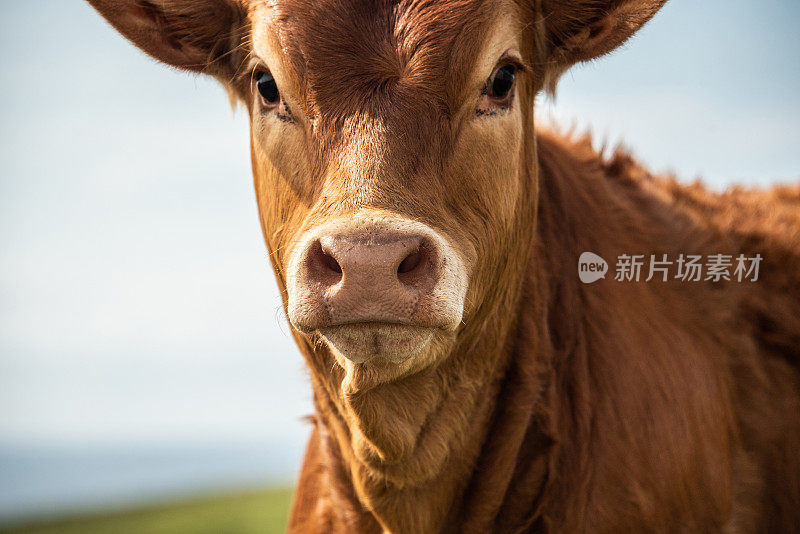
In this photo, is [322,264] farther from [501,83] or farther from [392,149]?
[501,83]

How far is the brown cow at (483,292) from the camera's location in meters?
2.41

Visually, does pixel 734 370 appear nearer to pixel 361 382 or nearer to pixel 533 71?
pixel 533 71

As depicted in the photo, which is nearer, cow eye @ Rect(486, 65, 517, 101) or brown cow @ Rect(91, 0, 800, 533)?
brown cow @ Rect(91, 0, 800, 533)

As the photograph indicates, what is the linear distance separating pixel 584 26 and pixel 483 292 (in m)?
1.31

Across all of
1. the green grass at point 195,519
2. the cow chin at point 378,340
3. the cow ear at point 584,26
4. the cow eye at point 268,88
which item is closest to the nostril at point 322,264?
the cow chin at point 378,340

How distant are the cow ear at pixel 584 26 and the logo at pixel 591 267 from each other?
827mm

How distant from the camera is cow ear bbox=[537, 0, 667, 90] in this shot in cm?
317

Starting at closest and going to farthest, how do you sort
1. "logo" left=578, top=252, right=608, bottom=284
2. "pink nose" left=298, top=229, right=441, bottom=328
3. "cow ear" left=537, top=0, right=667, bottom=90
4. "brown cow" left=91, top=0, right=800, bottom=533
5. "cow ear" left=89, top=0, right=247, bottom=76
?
1. "pink nose" left=298, top=229, right=441, bottom=328
2. "brown cow" left=91, top=0, right=800, bottom=533
3. "cow ear" left=537, top=0, right=667, bottom=90
4. "cow ear" left=89, top=0, right=247, bottom=76
5. "logo" left=578, top=252, right=608, bottom=284

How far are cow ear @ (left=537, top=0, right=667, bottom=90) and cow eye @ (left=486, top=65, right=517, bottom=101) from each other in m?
0.40

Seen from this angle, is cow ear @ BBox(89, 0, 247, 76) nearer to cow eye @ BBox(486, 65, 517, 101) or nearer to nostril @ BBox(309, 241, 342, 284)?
cow eye @ BBox(486, 65, 517, 101)

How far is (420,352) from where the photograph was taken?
2.57 metres

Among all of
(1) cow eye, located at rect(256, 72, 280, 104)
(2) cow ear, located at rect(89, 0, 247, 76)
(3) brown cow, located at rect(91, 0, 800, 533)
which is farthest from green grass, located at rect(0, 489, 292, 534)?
(1) cow eye, located at rect(256, 72, 280, 104)

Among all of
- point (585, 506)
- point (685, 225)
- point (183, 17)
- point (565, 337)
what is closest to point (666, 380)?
point (565, 337)

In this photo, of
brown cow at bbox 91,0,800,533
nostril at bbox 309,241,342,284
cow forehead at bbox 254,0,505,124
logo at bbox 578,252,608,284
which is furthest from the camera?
logo at bbox 578,252,608,284
